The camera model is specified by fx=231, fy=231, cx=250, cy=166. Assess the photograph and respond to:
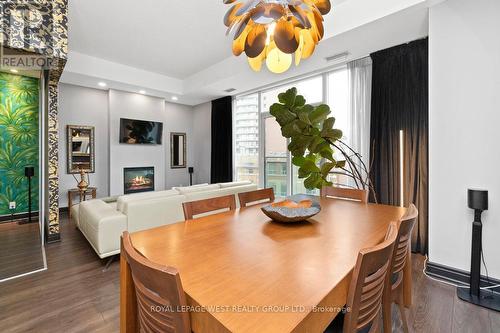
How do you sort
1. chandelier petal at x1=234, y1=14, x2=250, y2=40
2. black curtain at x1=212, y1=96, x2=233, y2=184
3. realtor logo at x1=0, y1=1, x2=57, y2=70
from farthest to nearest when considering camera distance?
black curtain at x1=212, y1=96, x2=233, y2=184 → realtor logo at x1=0, y1=1, x2=57, y2=70 → chandelier petal at x1=234, y1=14, x2=250, y2=40

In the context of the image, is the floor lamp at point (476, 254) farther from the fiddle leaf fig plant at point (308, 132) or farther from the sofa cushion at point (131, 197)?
the sofa cushion at point (131, 197)

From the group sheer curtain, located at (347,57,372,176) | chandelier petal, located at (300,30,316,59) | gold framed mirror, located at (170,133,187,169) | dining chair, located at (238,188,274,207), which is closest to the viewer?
chandelier petal, located at (300,30,316,59)

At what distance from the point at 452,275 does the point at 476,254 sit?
1.23 feet

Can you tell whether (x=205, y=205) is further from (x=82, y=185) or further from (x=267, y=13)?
(x=82, y=185)

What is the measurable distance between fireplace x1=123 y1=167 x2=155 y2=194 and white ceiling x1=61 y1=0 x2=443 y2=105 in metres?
1.85

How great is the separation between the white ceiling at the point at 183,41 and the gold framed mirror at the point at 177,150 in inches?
54.6

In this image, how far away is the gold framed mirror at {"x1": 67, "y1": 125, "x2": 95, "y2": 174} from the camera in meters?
4.80

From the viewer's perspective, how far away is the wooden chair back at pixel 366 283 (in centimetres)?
74

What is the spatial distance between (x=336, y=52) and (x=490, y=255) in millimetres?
Result: 2856

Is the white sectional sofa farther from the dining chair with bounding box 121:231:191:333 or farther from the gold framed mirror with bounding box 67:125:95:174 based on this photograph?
the gold framed mirror with bounding box 67:125:95:174

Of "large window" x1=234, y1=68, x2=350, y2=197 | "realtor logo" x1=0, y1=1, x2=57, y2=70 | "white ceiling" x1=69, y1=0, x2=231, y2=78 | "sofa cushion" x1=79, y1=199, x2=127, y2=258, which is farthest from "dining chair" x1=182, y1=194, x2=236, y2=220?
"large window" x1=234, y1=68, x2=350, y2=197

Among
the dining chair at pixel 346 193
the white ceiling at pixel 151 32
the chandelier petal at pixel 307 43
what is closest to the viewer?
the chandelier petal at pixel 307 43

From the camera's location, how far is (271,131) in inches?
202

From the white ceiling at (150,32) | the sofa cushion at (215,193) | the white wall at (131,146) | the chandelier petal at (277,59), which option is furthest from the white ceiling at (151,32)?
the sofa cushion at (215,193)
